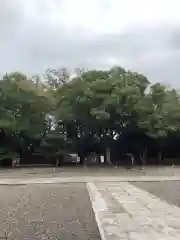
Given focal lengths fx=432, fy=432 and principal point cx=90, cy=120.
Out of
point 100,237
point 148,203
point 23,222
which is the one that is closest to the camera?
point 100,237

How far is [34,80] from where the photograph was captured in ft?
157

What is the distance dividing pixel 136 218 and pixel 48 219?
6.54 ft

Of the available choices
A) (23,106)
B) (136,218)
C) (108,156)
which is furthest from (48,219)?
(108,156)

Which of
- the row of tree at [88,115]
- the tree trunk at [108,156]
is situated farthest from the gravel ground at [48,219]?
the tree trunk at [108,156]

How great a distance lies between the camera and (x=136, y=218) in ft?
30.5

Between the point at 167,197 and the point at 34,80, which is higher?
the point at 34,80

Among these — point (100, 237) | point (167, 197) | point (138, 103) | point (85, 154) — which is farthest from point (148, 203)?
point (85, 154)

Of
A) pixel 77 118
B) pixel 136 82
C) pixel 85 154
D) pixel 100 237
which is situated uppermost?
pixel 136 82

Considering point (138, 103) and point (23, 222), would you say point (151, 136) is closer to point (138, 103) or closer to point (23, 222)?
point (138, 103)

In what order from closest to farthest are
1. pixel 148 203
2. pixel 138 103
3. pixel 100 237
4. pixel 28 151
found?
pixel 100 237, pixel 148 203, pixel 138 103, pixel 28 151

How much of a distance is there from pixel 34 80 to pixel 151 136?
14.5 metres

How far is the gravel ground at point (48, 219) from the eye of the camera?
25.5 ft

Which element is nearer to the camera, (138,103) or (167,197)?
(167,197)

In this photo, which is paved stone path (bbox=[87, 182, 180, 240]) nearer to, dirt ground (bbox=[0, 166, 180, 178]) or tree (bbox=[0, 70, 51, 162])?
dirt ground (bbox=[0, 166, 180, 178])
